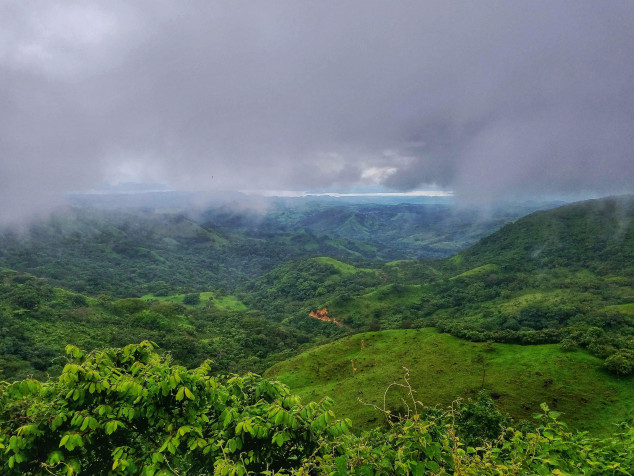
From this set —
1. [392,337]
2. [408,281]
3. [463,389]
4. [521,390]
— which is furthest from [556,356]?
[408,281]

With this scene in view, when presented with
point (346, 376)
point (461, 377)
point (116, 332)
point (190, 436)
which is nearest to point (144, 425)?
point (190, 436)

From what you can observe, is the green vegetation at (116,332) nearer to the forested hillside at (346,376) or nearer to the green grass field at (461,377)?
the forested hillside at (346,376)

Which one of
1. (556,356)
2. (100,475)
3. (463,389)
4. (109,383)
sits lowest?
(463,389)

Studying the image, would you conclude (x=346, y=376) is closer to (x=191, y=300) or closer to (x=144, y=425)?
(x=144, y=425)

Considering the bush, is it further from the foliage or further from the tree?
the tree

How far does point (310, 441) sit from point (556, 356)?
215 ft

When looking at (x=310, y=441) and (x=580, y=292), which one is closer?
(x=310, y=441)

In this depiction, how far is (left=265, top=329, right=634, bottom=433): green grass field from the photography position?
44.4 metres

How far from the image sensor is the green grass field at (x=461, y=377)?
44375 mm

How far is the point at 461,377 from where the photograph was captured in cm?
5406

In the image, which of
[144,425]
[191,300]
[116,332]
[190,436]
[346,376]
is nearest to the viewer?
[190,436]

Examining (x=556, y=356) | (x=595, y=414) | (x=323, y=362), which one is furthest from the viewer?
(x=323, y=362)

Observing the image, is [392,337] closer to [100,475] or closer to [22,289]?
[100,475]

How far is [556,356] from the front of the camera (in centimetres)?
5519
